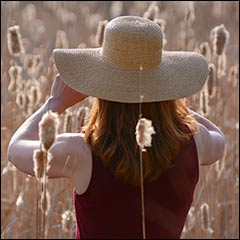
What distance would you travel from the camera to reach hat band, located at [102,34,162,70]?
8.39 feet

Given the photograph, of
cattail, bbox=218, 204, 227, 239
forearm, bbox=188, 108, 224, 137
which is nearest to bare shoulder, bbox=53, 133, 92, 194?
forearm, bbox=188, 108, 224, 137

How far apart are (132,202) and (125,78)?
33 cm

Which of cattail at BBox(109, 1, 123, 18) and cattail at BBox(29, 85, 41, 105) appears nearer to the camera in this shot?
cattail at BBox(29, 85, 41, 105)

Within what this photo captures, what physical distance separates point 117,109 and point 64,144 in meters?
0.17

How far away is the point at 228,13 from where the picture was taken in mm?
6996

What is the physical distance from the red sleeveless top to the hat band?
0.83ft

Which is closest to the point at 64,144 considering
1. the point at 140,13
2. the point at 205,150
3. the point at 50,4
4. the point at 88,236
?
the point at 88,236

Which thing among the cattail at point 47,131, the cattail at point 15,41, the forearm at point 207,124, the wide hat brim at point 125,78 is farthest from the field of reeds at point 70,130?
the cattail at point 47,131

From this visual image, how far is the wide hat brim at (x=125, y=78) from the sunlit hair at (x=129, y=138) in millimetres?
47

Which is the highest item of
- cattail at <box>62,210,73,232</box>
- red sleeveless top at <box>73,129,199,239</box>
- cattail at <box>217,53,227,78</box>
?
cattail at <box>217,53,227,78</box>

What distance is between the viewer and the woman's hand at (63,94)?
2600mm

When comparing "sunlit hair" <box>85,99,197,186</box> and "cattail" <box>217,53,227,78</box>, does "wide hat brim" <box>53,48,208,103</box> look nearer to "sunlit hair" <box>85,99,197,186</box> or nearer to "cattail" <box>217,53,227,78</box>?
"sunlit hair" <box>85,99,197,186</box>

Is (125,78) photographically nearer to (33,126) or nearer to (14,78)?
(33,126)

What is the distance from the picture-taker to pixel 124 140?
8.07 ft
